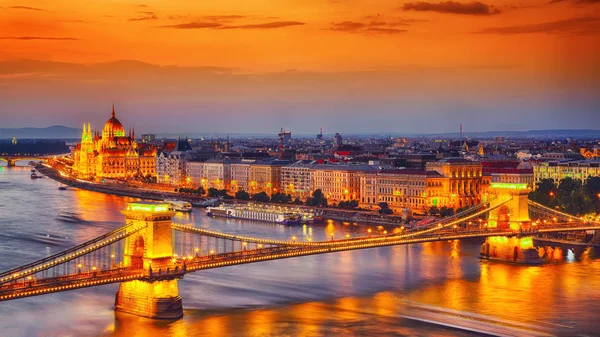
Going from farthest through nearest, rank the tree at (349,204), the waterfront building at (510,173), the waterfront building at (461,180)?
the waterfront building at (510,173)
the waterfront building at (461,180)
the tree at (349,204)

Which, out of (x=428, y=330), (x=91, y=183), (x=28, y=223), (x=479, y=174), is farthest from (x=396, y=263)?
(x=91, y=183)

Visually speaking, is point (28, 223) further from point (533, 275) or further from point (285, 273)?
point (533, 275)

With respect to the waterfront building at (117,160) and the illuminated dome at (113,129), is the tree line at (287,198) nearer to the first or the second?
the waterfront building at (117,160)

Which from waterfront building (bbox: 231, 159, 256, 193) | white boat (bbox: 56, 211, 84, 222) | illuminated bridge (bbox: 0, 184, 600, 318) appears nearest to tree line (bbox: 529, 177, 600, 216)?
illuminated bridge (bbox: 0, 184, 600, 318)

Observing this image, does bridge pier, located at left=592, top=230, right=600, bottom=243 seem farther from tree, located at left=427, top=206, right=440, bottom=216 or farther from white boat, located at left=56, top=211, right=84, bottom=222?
white boat, located at left=56, top=211, right=84, bottom=222

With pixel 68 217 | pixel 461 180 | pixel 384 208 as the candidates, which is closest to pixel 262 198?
pixel 384 208

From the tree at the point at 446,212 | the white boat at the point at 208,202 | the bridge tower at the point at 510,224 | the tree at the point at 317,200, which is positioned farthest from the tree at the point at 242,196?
the bridge tower at the point at 510,224
